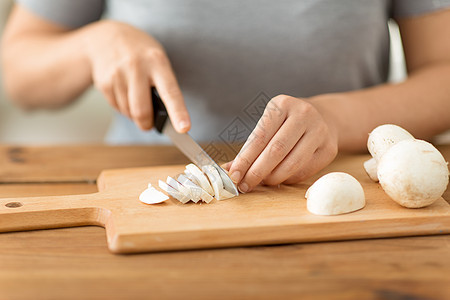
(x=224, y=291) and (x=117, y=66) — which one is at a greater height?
(x=117, y=66)

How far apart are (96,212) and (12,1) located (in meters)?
1.72

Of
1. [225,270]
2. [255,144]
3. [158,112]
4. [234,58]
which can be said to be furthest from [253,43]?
[225,270]

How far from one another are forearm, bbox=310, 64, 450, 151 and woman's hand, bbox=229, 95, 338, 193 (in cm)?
10

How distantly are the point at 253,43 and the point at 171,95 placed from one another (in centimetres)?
32

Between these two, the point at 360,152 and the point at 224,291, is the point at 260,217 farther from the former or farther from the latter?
the point at 360,152

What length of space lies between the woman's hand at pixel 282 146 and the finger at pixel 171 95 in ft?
0.39

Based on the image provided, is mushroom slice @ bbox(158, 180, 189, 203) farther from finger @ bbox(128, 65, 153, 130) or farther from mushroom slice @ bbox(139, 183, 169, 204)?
finger @ bbox(128, 65, 153, 130)

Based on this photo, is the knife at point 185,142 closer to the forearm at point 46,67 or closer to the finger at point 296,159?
the finger at point 296,159

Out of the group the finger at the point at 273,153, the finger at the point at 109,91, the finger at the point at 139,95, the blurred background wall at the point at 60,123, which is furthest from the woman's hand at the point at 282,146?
the blurred background wall at the point at 60,123

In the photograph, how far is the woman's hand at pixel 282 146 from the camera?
0.79m

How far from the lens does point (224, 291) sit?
60 centimetres

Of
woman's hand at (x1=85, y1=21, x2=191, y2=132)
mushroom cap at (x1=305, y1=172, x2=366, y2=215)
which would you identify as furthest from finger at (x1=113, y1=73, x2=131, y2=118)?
mushroom cap at (x1=305, y1=172, x2=366, y2=215)

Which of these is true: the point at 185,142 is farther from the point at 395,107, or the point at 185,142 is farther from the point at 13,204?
the point at 395,107

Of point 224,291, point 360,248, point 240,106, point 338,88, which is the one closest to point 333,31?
point 338,88
